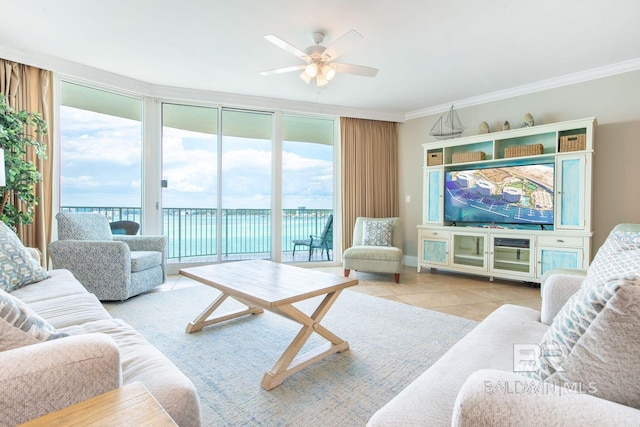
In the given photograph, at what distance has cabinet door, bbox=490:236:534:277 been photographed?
367 cm

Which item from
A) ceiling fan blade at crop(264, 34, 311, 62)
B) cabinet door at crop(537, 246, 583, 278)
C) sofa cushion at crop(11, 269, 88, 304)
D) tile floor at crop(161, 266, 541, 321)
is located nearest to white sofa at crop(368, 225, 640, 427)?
sofa cushion at crop(11, 269, 88, 304)

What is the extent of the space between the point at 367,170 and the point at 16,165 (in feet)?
13.9

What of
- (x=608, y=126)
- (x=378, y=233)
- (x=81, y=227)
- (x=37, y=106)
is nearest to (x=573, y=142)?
(x=608, y=126)

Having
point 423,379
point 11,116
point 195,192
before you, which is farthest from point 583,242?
point 11,116

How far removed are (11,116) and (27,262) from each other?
170 cm

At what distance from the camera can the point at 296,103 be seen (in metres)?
4.70

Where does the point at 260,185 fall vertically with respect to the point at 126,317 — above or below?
above

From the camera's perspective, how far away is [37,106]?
10.6 feet

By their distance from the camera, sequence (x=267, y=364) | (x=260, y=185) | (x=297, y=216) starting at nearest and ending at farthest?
1. (x=267, y=364)
2. (x=260, y=185)
3. (x=297, y=216)

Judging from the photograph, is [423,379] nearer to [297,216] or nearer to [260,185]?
[260,185]

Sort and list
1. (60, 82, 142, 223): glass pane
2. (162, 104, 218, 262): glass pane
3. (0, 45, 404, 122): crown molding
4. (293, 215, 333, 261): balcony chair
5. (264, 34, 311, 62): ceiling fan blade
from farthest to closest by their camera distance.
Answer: (293, 215, 333, 261): balcony chair
(162, 104, 218, 262): glass pane
(60, 82, 142, 223): glass pane
(0, 45, 404, 122): crown molding
(264, 34, 311, 62): ceiling fan blade

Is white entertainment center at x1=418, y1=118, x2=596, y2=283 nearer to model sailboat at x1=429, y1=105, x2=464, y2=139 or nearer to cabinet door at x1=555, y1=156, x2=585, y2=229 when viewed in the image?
cabinet door at x1=555, y1=156, x2=585, y2=229

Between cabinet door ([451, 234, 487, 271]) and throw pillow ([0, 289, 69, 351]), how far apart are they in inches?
166

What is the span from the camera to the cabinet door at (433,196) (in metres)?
4.46
